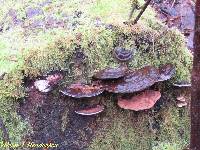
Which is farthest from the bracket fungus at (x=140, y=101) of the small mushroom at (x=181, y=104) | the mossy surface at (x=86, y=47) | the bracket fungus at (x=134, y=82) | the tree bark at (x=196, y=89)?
the tree bark at (x=196, y=89)

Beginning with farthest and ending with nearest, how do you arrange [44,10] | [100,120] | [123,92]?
[44,10], [100,120], [123,92]

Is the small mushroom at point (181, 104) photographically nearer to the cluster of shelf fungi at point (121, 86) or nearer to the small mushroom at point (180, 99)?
the small mushroom at point (180, 99)

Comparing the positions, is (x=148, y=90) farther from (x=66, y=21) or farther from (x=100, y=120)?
(x=66, y=21)

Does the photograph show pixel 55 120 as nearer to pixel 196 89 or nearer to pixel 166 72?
pixel 166 72

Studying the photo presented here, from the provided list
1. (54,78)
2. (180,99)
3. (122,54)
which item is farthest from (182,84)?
(54,78)

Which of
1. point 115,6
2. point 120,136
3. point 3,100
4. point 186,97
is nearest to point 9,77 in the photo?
point 3,100

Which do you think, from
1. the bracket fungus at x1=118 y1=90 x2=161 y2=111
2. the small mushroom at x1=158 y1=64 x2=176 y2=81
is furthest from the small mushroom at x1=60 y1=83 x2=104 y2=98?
the small mushroom at x1=158 y1=64 x2=176 y2=81

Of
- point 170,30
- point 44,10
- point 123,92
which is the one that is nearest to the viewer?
point 123,92
